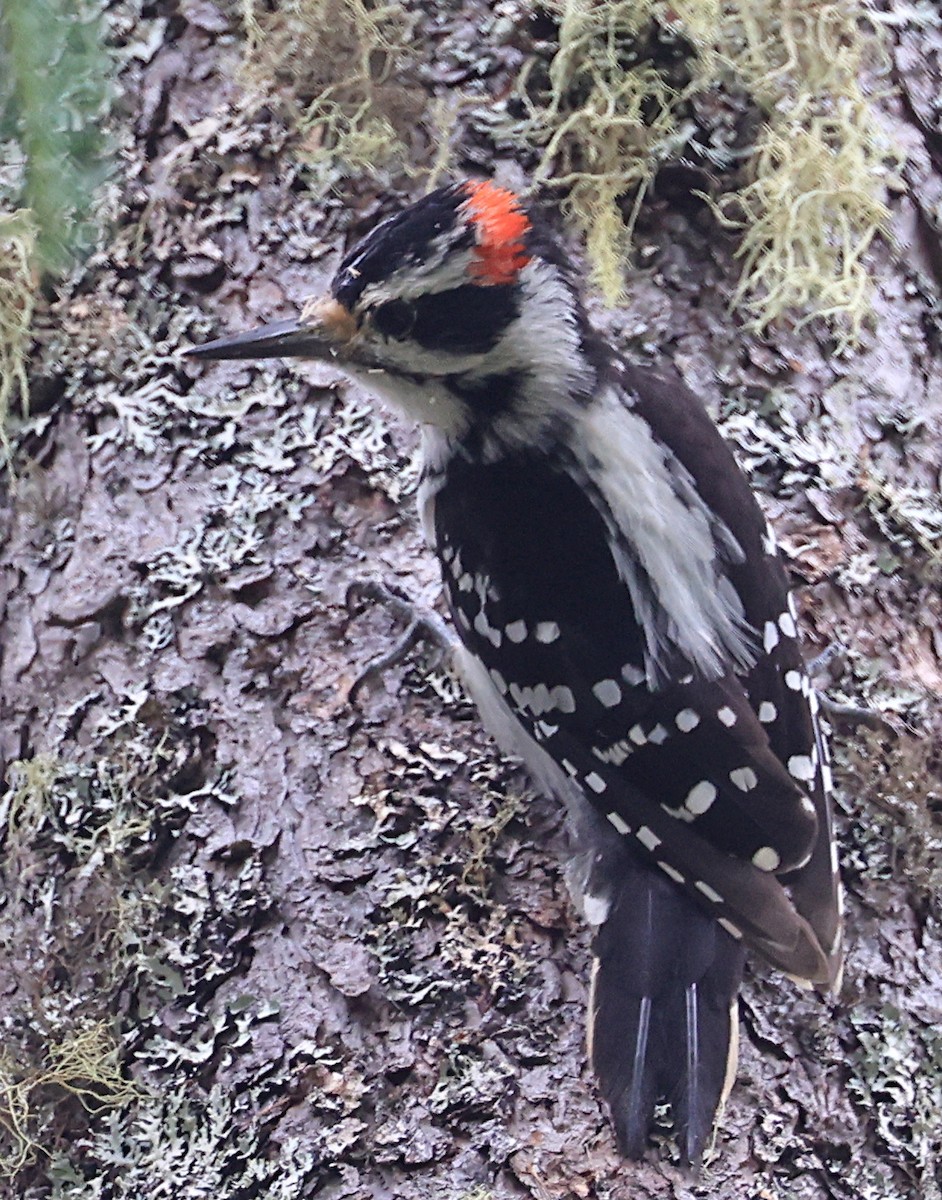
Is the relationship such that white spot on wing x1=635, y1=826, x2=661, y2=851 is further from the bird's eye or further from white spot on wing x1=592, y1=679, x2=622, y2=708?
the bird's eye

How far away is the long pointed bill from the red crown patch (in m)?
0.19

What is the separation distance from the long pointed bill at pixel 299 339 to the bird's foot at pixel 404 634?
0.34 m

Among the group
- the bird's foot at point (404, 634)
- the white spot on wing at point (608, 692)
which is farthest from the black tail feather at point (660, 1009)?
the bird's foot at point (404, 634)

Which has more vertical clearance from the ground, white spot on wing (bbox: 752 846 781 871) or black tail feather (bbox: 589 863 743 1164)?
white spot on wing (bbox: 752 846 781 871)

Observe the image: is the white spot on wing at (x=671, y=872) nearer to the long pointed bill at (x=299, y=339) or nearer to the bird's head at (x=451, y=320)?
the bird's head at (x=451, y=320)

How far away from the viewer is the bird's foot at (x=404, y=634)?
1755 mm

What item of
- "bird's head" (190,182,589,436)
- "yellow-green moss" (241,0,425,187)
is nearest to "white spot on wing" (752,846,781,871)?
"bird's head" (190,182,589,436)

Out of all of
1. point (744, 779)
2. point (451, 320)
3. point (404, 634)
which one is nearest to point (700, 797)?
point (744, 779)

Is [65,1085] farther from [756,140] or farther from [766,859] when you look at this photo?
[756,140]

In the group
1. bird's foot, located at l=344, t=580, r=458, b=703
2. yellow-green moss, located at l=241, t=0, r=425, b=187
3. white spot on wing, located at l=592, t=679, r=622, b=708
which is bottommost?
white spot on wing, located at l=592, t=679, r=622, b=708

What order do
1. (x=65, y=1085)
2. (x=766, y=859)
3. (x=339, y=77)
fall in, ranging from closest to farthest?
(x=65, y=1085), (x=766, y=859), (x=339, y=77)

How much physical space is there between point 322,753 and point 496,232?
744 mm

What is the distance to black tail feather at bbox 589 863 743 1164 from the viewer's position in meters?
1.47

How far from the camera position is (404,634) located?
1.76 meters
